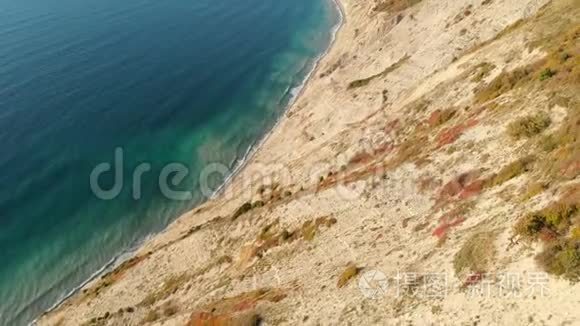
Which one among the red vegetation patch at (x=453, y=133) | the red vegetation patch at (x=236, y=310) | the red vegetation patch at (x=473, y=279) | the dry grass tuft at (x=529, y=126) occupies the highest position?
the dry grass tuft at (x=529, y=126)

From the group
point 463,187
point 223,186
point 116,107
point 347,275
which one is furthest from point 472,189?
point 116,107

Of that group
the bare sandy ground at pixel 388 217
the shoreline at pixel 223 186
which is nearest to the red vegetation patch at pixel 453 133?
the bare sandy ground at pixel 388 217

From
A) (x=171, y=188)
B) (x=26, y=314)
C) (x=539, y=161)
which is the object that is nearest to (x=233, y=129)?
(x=171, y=188)

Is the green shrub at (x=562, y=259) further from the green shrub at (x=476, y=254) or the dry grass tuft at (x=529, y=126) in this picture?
the dry grass tuft at (x=529, y=126)

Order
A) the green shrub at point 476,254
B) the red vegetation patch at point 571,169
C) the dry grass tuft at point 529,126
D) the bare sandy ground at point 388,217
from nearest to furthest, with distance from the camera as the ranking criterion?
the green shrub at point 476,254 → the bare sandy ground at point 388,217 → the red vegetation patch at point 571,169 → the dry grass tuft at point 529,126

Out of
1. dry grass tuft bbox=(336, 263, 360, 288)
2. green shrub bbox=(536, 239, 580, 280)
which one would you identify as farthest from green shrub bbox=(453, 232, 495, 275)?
dry grass tuft bbox=(336, 263, 360, 288)
